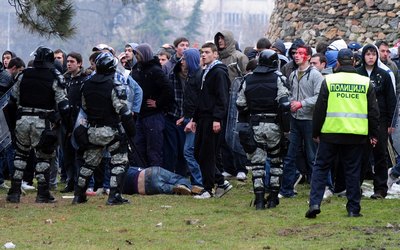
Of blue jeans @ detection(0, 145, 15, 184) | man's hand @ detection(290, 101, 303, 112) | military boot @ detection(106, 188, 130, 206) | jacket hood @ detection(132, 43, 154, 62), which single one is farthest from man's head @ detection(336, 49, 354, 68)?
blue jeans @ detection(0, 145, 15, 184)

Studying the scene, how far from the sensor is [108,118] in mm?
15992

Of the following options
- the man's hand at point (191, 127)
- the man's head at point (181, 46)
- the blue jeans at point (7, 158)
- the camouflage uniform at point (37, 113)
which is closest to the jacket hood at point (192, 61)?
the man's hand at point (191, 127)

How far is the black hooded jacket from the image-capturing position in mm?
16703

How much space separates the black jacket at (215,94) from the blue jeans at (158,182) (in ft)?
3.81

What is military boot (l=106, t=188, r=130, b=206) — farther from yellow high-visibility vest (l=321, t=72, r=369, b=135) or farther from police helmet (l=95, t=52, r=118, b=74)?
yellow high-visibility vest (l=321, t=72, r=369, b=135)

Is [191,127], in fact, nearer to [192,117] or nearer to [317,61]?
[192,117]

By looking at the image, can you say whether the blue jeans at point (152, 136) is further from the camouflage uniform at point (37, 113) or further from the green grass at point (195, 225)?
the camouflage uniform at point (37, 113)

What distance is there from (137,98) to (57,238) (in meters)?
4.59

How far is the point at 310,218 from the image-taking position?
1473 cm

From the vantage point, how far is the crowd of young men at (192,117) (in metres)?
15.6

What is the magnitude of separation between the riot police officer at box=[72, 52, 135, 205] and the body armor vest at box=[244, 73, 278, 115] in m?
1.57

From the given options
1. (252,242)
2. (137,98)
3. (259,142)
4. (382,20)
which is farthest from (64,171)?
(382,20)

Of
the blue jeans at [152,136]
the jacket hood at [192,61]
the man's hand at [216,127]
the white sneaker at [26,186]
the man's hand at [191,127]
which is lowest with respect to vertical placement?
the white sneaker at [26,186]

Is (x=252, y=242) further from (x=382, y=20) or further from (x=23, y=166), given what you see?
(x=382, y=20)
